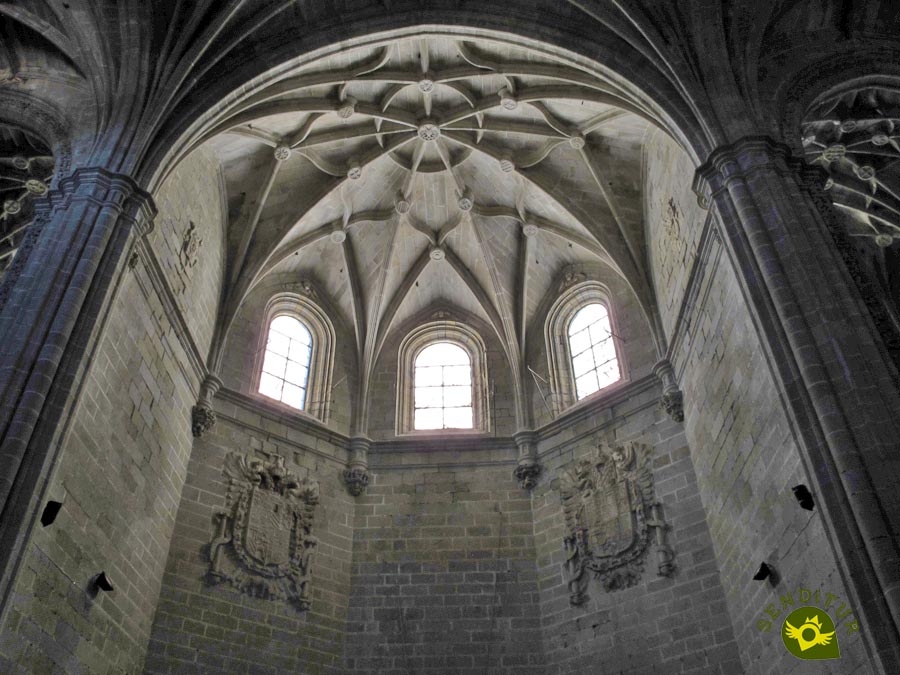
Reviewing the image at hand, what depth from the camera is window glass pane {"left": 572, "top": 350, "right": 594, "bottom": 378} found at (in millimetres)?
17219

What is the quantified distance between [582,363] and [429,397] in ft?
11.4

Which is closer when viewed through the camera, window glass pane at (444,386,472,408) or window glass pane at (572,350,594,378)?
window glass pane at (572,350,594,378)

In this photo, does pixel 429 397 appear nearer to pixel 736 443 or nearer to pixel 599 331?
pixel 599 331

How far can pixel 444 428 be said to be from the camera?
17.5 meters

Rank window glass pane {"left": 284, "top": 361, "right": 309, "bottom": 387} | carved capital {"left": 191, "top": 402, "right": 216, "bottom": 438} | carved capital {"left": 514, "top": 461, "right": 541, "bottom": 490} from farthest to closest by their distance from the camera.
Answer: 1. window glass pane {"left": 284, "top": 361, "right": 309, "bottom": 387}
2. carved capital {"left": 514, "top": 461, "right": 541, "bottom": 490}
3. carved capital {"left": 191, "top": 402, "right": 216, "bottom": 438}

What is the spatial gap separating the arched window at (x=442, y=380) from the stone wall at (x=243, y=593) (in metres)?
2.22

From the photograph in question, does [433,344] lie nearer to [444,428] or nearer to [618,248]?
[444,428]

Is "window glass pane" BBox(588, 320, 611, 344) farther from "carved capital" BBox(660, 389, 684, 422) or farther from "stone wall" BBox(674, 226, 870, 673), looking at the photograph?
"stone wall" BBox(674, 226, 870, 673)

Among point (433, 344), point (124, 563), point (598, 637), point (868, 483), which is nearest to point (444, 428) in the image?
point (433, 344)

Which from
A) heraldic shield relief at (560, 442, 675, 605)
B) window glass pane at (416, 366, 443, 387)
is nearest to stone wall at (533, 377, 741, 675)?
heraldic shield relief at (560, 442, 675, 605)

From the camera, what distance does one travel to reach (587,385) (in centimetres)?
1702

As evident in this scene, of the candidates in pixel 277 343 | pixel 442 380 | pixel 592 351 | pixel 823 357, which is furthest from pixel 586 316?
pixel 823 357

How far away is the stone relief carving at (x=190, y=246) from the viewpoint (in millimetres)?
14469

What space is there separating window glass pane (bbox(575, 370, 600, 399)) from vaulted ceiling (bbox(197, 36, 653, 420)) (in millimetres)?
1628
